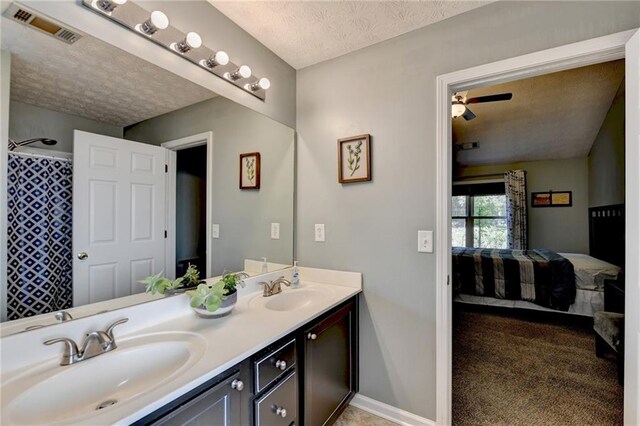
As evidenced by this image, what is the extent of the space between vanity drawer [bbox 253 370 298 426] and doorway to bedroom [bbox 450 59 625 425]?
3.73ft

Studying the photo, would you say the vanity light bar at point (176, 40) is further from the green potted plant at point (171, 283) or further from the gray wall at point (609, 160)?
the gray wall at point (609, 160)

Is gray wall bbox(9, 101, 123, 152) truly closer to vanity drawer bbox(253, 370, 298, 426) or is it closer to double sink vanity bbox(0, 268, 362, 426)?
double sink vanity bbox(0, 268, 362, 426)

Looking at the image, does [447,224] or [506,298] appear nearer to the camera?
[447,224]

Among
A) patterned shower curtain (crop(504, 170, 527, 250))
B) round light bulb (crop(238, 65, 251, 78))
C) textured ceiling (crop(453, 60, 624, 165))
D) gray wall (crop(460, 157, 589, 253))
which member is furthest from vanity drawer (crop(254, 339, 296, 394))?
gray wall (crop(460, 157, 589, 253))

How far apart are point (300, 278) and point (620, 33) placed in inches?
83.6

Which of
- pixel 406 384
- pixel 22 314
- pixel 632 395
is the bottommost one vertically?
pixel 406 384

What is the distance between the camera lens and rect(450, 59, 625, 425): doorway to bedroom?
2.07 meters

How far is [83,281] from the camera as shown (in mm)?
1094

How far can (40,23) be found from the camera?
37.8 inches

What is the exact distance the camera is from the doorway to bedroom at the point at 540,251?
2.07 m

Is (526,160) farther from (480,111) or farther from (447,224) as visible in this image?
(447,224)

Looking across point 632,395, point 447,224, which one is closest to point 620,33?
point 447,224

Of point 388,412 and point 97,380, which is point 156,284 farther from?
point 388,412

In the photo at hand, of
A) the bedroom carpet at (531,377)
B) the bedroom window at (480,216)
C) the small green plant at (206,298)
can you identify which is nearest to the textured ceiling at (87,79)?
the small green plant at (206,298)
